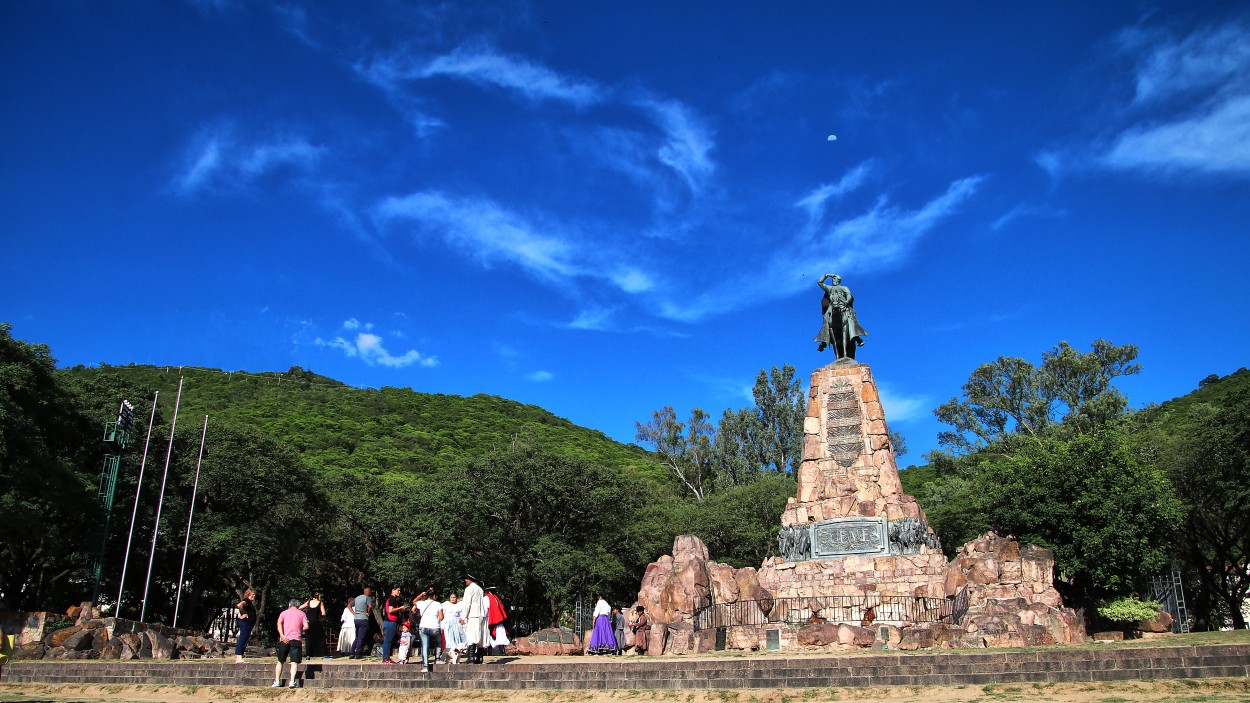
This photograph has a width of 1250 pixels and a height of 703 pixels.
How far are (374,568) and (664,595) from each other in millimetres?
17317

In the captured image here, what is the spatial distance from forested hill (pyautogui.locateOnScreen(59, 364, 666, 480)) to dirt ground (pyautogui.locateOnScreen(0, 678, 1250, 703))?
31.8 m

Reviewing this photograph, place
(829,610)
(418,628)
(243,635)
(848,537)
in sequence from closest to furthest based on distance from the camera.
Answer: (418,628) < (243,635) < (829,610) < (848,537)

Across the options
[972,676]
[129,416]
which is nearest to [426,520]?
[129,416]

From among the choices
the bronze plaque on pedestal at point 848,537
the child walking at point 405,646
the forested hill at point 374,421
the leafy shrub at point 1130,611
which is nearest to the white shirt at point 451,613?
the child walking at point 405,646

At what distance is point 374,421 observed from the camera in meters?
70.4

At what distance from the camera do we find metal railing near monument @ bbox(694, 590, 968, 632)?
20.3 metres

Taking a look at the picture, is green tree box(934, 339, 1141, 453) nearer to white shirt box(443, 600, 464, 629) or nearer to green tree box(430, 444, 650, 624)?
green tree box(430, 444, 650, 624)

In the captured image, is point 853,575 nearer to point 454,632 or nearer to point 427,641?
point 454,632

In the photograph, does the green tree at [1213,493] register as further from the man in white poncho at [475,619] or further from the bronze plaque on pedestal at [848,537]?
the man in white poncho at [475,619]

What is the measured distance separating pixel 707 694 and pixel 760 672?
2.89 feet

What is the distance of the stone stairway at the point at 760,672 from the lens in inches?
426

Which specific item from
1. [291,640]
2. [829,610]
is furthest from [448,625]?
[829,610]

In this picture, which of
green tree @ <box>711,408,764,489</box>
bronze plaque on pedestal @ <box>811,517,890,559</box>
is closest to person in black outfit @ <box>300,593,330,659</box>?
bronze plaque on pedestal @ <box>811,517,890,559</box>

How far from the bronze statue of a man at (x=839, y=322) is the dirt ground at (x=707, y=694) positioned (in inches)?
640
